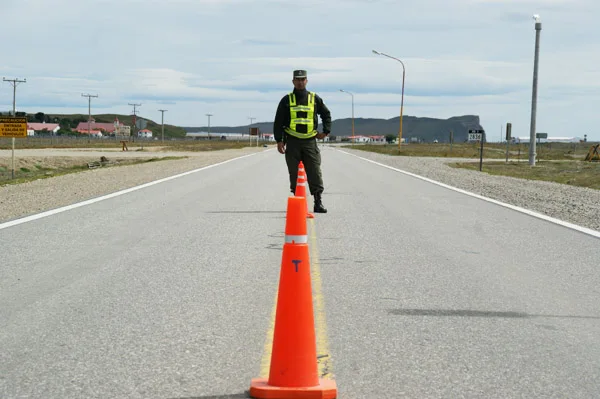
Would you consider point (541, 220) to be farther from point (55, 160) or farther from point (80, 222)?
point (55, 160)

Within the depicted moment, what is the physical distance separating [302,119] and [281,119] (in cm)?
31

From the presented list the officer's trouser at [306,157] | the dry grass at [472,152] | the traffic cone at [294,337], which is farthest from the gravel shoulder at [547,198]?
the dry grass at [472,152]

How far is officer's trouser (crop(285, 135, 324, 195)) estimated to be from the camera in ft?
39.6

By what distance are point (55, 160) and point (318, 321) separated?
3912 centimetres

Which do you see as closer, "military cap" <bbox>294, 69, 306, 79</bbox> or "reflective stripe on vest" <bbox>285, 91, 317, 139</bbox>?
"military cap" <bbox>294, 69, 306, 79</bbox>

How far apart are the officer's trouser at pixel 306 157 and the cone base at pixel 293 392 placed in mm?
8167

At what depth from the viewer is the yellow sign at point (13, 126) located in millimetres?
25844

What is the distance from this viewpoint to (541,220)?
12297mm

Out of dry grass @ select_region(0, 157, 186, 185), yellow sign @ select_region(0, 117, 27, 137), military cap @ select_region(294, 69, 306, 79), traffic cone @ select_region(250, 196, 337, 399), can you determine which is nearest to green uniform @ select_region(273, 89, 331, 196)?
military cap @ select_region(294, 69, 306, 79)

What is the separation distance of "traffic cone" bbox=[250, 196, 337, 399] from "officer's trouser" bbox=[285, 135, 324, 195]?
764 cm

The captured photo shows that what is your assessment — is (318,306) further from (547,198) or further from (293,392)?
(547,198)

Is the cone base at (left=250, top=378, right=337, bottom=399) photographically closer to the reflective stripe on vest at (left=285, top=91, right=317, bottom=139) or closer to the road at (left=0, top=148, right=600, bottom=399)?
the road at (left=0, top=148, right=600, bottom=399)

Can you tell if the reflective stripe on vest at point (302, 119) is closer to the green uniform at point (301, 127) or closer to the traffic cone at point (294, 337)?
the green uniform at point (301, 127)

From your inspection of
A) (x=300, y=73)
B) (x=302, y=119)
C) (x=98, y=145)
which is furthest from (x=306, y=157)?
(x=98, y=145)
